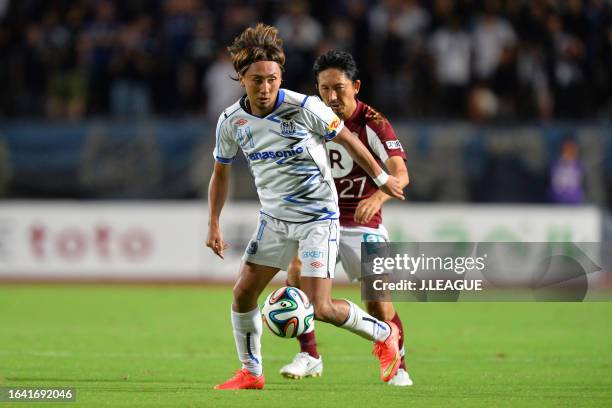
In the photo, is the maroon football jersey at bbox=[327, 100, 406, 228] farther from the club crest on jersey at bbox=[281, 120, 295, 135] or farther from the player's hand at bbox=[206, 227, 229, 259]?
the player's hand at bbox=[206, 227, 229, 259]

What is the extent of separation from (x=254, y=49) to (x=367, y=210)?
1241mm

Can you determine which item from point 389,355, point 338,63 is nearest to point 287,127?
A: point 338,63

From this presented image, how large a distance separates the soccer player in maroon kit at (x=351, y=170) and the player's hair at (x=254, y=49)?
2.52 ft

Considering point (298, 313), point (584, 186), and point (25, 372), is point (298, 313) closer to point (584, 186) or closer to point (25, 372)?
point (25, 372)

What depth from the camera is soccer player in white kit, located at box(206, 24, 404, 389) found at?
22.2ft

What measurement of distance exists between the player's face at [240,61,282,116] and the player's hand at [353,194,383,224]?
2.86 ft

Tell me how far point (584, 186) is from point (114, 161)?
723 centimetres

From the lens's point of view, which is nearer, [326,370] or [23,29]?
[326,370]

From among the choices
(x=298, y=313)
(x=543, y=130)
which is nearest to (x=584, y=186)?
(x=543, y=130)

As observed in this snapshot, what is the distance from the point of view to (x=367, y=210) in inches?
275

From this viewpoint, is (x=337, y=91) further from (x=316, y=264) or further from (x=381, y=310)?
(x=381, y=310)

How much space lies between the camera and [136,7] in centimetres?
1859

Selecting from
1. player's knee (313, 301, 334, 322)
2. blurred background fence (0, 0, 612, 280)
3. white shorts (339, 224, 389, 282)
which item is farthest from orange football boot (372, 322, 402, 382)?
blurred background fence (0, 0, 612, 280)

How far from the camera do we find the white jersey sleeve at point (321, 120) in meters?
6.81
